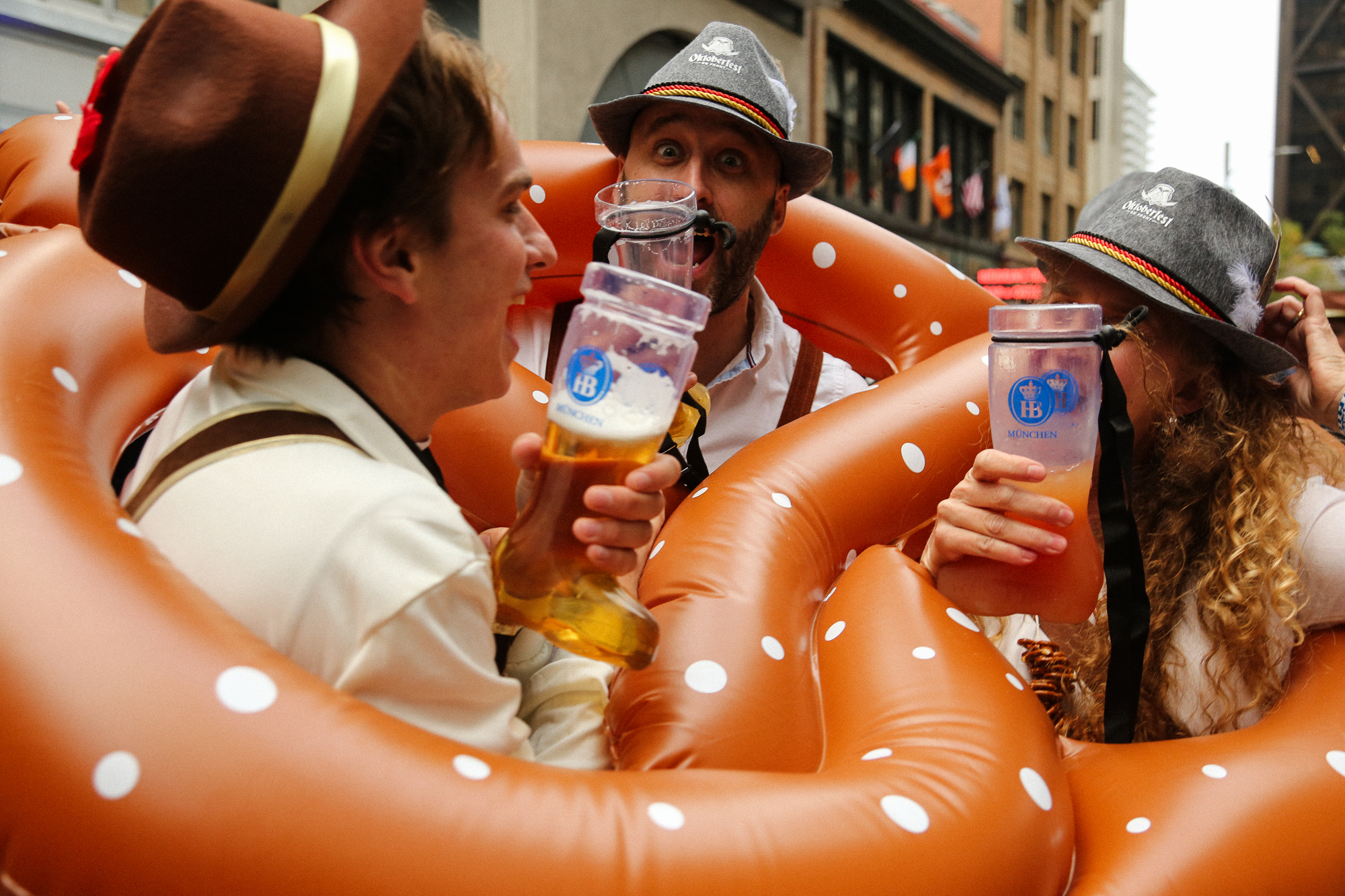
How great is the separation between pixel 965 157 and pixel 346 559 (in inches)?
897

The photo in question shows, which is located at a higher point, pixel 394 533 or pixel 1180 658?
pixel 394 533

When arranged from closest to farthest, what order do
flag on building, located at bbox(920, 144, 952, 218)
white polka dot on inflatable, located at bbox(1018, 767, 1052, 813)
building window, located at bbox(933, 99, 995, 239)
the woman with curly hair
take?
1. white polka dot on inflatable, located at bbox(1018, 767, 1052, 813)
2. the woman with curly hair
3. flag on building, located at bbox(920, 144, 952, 218)
4. building window, located at bbox(933, 99, 995, 239)

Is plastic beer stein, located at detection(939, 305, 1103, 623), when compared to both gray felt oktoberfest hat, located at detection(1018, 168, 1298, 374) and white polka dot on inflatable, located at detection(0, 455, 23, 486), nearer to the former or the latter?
gray felt oktoberfest hat, located at detection(1018, 168, 1298, 374)

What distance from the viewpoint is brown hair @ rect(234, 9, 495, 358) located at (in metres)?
1.10

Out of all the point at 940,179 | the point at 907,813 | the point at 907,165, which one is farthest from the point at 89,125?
the point at 940,179

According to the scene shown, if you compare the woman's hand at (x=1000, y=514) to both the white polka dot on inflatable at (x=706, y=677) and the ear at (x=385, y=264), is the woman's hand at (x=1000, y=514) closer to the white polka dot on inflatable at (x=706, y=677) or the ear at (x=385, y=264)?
the white polka dot on inflatable at (x=706, y=677)

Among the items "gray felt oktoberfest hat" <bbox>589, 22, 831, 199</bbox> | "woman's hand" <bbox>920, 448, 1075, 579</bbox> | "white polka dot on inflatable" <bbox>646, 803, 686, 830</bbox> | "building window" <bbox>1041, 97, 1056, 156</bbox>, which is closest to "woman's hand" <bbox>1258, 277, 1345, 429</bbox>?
"woman's hand" <bbox>920, 448, 1075, 579</bbox>

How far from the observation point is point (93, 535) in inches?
40.1

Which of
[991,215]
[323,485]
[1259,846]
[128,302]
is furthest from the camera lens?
[991,215]

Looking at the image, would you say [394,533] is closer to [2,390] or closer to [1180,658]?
[2,390]

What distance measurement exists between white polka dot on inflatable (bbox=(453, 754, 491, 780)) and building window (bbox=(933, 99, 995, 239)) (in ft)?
68.6

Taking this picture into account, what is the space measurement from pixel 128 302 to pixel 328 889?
1148 mm

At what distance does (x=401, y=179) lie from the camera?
1.11m

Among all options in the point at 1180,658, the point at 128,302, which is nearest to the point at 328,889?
the point at 128,302
